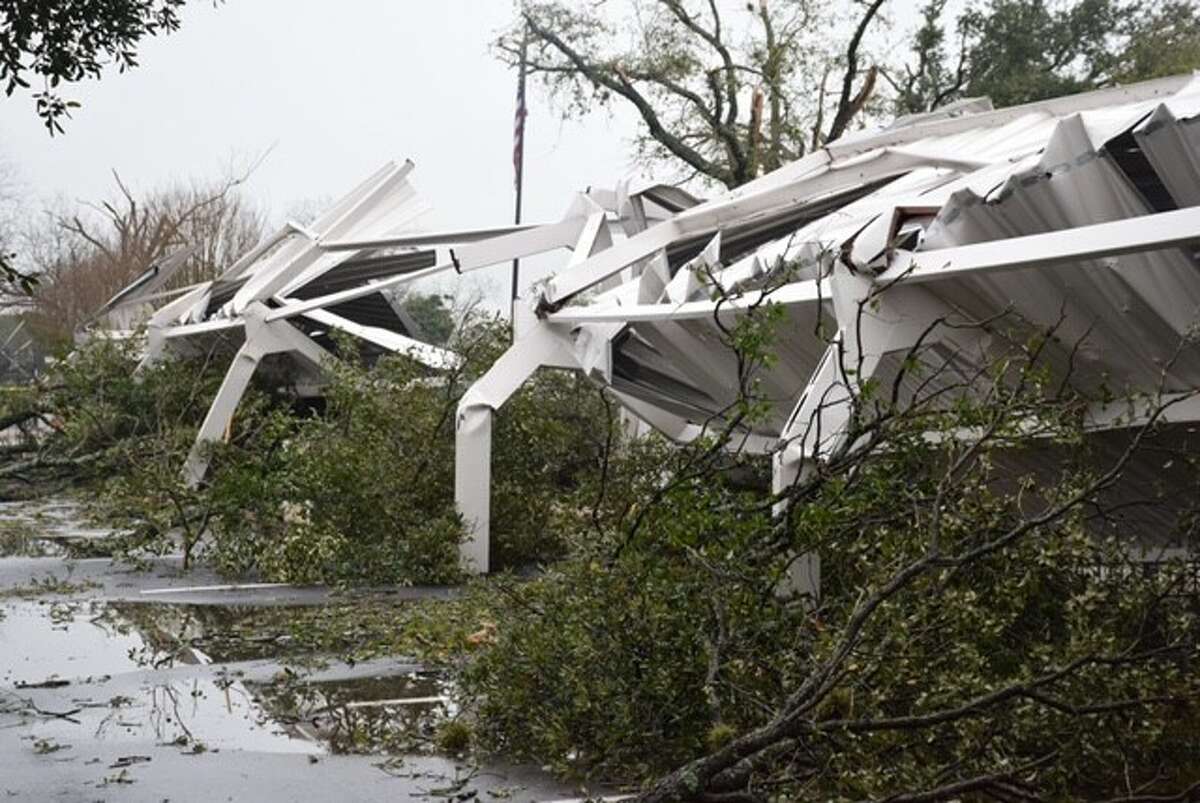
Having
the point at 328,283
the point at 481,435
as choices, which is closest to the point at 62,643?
the point at 481,435

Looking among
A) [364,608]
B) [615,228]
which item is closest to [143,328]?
[615,228]

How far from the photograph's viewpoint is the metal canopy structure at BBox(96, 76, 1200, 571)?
9.72 metres

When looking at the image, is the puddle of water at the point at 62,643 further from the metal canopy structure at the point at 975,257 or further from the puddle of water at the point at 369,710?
the metal canopy structure at the point at 975,257

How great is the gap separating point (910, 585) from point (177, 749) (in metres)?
3.82

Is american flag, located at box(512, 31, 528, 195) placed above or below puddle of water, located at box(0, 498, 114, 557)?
above

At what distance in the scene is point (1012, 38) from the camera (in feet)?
133

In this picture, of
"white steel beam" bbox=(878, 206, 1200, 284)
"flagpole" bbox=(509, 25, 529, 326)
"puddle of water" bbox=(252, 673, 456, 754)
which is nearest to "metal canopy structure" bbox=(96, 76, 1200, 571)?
"white steel beam" bbox=(878, 206, 1200, 284)

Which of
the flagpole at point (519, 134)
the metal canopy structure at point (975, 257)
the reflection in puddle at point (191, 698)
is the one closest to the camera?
the reflection in puddle at point (191, 698)

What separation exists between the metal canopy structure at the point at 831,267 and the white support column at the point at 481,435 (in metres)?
0.02

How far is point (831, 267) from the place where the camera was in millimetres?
10852

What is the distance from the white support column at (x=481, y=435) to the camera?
16500mm

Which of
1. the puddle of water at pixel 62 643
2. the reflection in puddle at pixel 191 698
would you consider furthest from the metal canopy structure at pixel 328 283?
the reflection in puddle at pixel 191 698

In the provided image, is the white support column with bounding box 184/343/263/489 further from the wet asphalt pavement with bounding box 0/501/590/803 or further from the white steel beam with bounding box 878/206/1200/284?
the white steel beam with bounding box 878/206/1200/284

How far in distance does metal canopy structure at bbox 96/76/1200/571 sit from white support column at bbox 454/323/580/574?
0.02 metres
